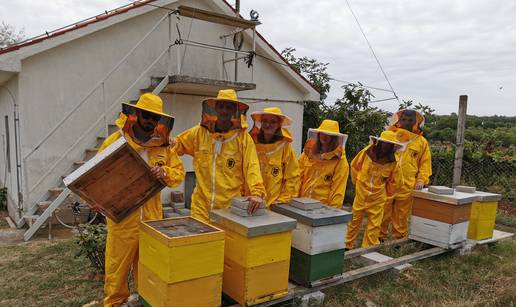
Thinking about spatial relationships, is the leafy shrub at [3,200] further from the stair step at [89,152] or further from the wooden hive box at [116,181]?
the wooden hive box at [116,181]

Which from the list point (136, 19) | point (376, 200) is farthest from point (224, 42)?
point (376, 200)

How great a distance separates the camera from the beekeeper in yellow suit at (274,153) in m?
4.22

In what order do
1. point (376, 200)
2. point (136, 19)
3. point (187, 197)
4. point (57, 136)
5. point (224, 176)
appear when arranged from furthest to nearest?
point (187, 197)
point (136, 19)
point (57, 136)
point (376, 200)
point (224, 176)

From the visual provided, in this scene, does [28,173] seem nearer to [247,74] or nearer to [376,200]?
[247,74]

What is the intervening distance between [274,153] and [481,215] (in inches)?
115

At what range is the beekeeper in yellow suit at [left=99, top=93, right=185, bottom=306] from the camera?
119 inches

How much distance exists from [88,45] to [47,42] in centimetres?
77

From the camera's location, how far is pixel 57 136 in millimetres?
6590

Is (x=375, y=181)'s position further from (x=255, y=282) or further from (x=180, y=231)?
(x=180, y=231)

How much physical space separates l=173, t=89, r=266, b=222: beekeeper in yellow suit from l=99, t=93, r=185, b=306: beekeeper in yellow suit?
41cm

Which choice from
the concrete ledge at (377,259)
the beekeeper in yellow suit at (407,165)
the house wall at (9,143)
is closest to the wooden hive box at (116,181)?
the concrete ledge at (377,259)

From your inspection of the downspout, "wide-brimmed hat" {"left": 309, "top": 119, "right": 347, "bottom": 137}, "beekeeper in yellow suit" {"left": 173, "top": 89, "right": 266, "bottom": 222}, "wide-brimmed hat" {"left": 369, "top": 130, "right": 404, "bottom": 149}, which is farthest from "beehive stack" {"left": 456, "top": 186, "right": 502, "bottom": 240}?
the downspout

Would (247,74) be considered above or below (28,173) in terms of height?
Answer: above

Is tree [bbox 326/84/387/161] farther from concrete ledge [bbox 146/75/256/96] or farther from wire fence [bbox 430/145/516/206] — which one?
concrete ledge [bbox 146/75/256/96]
